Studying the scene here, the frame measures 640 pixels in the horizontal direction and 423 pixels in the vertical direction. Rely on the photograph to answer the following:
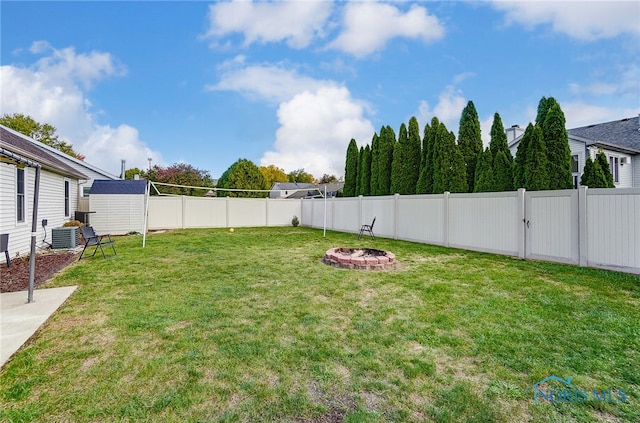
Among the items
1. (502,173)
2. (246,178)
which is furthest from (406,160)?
(246,178)

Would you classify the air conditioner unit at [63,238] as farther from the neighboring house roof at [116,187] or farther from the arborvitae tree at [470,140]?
the arborvitae tree at [470,140]

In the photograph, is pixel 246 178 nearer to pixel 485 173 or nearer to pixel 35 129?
pixel 35 129

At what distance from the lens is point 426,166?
11.8 meters

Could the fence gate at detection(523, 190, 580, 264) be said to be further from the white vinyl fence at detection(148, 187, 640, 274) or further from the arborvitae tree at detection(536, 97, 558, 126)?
the arborvitae tree at detection(536, 97, 558, 126)

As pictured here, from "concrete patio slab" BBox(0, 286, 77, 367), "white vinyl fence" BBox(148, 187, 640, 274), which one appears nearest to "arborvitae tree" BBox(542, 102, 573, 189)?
"white vinyl fence" BBox(148, 187, 640, 274)

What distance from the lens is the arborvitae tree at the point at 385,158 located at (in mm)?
14078

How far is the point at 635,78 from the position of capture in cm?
912

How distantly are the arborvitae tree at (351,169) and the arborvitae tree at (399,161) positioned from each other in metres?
3.11

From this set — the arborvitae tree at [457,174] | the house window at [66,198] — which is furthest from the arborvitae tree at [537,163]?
the house window at [66,198]

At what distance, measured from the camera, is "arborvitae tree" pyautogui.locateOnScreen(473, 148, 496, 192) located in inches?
380

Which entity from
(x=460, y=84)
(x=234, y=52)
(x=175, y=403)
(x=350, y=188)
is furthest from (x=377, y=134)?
(x=175, y=403)

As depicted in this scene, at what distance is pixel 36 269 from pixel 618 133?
85.4 feet

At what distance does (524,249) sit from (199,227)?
13.9 meters

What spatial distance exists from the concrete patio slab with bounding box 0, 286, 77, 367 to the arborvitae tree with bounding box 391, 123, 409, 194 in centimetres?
1155
